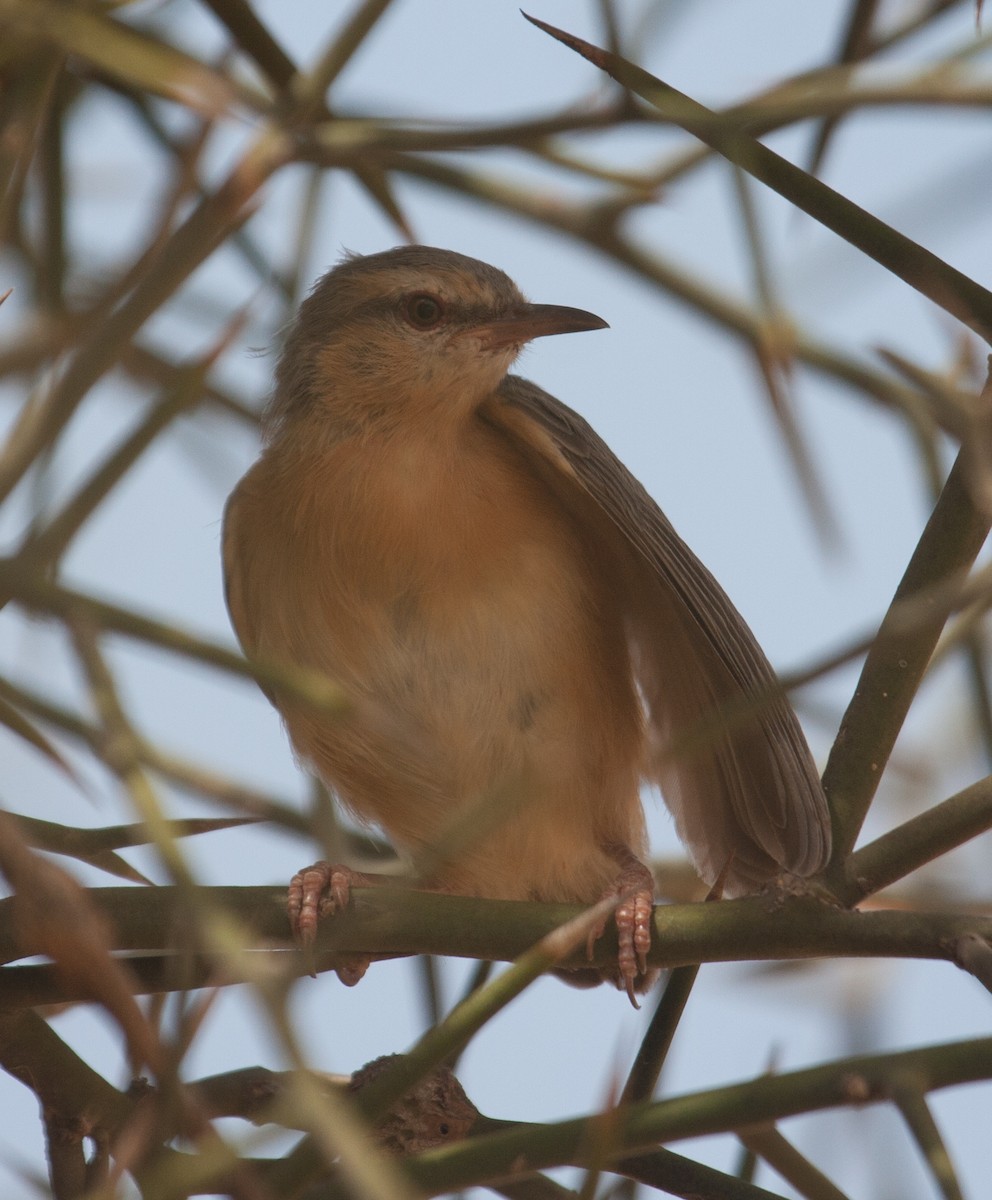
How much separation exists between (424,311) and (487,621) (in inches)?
50.5

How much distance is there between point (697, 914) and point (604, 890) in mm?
2507

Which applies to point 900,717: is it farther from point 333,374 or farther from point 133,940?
point 333,374

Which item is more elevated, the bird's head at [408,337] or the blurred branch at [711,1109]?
the bird's head at [408,337]

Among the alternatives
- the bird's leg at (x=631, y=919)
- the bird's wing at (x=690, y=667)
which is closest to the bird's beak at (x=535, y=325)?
the bird's wing at (x=690, y=667)

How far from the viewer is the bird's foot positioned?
2546 millimetres

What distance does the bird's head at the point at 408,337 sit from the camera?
15.2 feet

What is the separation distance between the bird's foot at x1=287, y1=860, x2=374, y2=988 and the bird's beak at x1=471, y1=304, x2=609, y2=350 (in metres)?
1.76

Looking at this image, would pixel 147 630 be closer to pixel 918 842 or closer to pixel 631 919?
pixel 918 842

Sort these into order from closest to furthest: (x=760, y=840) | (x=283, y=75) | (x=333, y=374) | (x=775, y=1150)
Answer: (x=775, y=1150) → (x=283, y=75) → (x=760, y=840) → (x=333, y=374)

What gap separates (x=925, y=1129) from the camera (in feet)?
4.49

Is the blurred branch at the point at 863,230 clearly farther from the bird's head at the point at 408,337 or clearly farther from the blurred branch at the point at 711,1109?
the bird's head at the point at 408,337

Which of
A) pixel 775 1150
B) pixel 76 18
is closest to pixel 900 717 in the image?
pixel 775 1150

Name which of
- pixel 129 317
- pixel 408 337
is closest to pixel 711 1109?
pixel 129 317

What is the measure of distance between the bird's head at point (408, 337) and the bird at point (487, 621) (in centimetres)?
1
